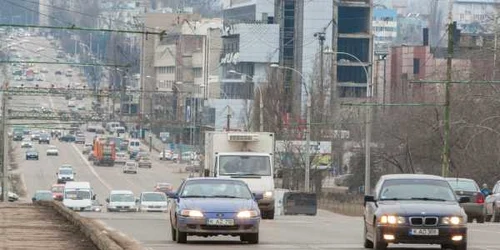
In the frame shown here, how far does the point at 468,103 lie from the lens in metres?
81.0

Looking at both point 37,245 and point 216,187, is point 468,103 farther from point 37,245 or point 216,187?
point 37,245

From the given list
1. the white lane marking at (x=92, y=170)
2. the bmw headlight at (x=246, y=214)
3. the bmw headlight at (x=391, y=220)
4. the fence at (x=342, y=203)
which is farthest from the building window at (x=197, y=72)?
the bmw headlight at (x=391, y=220)

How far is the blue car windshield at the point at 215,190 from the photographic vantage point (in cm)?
3091

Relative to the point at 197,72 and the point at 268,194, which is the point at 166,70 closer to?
the point at 197,72

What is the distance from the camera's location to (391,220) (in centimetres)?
2700

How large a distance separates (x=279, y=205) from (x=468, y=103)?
15.3 meters

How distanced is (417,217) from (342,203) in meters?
61.5

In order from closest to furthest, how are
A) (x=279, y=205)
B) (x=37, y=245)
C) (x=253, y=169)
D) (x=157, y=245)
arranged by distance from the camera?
(x=37, y=245)
(x=157, y=245)
(x=253, y=169)
(x=279, y=205)

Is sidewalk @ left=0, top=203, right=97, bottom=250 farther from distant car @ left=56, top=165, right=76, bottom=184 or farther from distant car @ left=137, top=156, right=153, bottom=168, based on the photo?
distant car @ left=137, top=156, right=153, bottom=168

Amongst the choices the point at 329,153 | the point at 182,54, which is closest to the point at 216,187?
the point at 329,153

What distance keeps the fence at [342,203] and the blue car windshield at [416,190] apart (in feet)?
140

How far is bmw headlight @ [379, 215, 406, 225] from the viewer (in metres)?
26.9

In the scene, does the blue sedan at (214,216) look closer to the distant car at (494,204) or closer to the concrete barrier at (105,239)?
the concrete barrier at (105,239)

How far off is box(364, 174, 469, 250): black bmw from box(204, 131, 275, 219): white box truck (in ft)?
Result: 58.8
